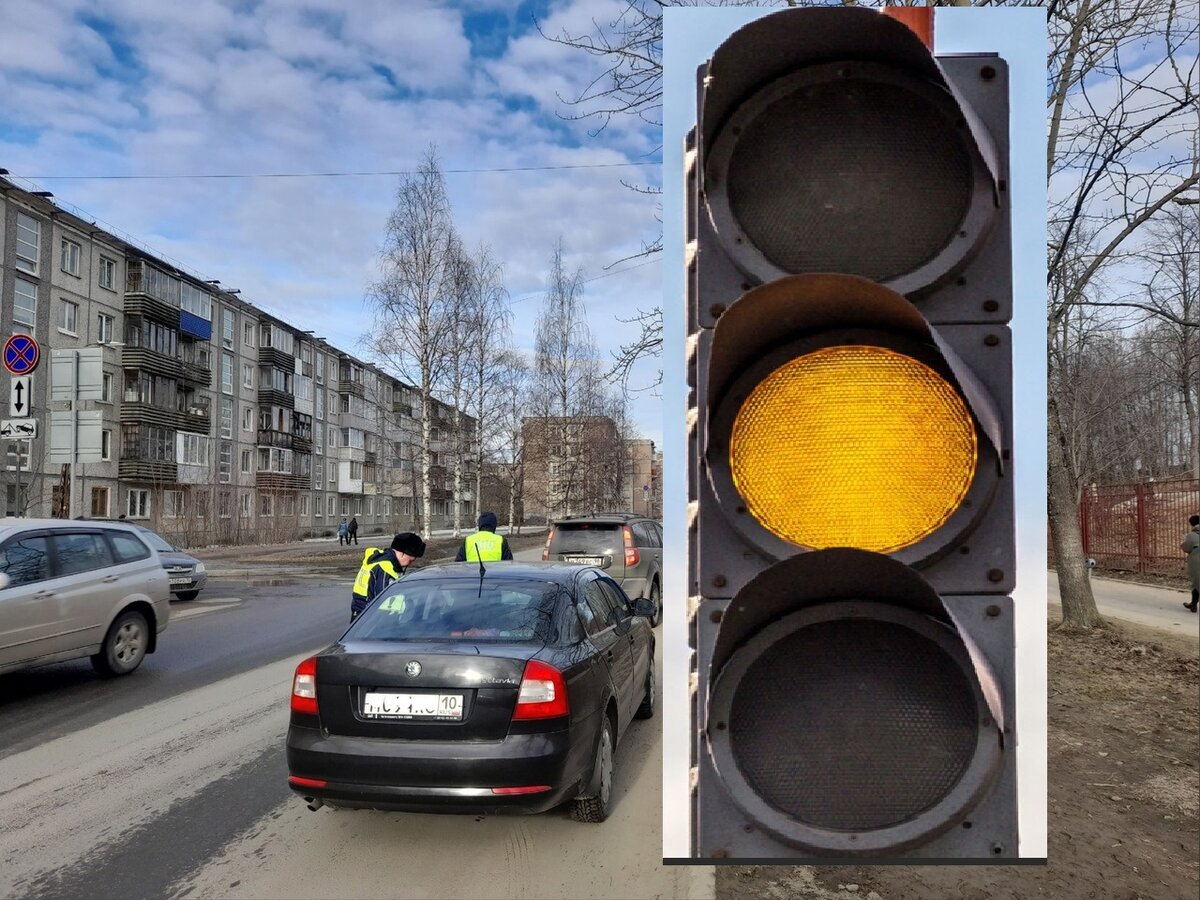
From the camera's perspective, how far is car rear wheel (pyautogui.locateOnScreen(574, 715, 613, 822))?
4.79m

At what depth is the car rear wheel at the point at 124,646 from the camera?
9180 mm

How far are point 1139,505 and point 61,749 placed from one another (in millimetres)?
19095

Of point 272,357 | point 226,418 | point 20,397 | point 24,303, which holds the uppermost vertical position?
point 272,357

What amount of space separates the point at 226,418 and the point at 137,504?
11030 mm

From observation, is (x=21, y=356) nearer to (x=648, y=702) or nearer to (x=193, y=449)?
(x=648, y=702)

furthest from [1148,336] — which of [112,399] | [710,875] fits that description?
[112,399]

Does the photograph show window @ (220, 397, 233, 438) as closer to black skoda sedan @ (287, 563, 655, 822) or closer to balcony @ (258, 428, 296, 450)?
balcony @ (258, 428, 296, 450)

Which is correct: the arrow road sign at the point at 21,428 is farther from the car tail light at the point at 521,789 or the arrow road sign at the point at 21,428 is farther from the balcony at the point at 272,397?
the balcony at the point at 272,397

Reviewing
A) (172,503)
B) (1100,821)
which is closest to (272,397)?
(172,503)

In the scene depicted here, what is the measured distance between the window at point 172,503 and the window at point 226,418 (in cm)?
755

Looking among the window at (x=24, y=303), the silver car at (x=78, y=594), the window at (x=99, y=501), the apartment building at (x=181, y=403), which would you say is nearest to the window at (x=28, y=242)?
the apartment building at (x=181, y=403)

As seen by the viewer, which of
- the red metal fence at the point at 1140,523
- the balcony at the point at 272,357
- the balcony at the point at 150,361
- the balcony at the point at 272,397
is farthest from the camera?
the balcony at the point at 272,357

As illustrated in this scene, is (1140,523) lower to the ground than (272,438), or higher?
lower

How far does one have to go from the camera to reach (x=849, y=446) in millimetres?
A: 1098
